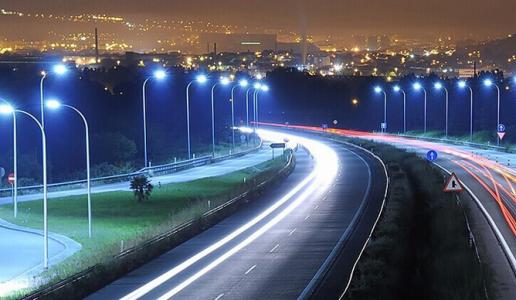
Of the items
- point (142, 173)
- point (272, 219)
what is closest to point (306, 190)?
point (142, 173)

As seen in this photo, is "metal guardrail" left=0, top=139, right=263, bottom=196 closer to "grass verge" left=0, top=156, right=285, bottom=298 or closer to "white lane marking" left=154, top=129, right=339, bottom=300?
"grass verge" left=0, top=156, right=285, bottom=298

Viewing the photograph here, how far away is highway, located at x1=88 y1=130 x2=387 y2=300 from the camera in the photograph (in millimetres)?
24516

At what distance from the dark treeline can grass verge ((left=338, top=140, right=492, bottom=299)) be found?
109 ft

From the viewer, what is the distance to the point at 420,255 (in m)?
30.3

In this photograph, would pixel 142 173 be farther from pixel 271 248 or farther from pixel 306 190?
pixel 271 248

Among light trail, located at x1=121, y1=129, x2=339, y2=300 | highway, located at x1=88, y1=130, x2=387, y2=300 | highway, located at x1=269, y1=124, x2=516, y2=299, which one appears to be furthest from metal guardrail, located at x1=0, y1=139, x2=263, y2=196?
highway, located at x1=269, y1=124, x2=516, y2=299

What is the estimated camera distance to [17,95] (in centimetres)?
10912

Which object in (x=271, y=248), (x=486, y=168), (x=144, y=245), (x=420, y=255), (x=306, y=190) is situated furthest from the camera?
(x=486, y=168)

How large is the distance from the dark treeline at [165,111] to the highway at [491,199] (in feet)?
58.3

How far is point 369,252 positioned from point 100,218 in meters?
18.3

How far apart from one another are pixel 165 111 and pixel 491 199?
3380 inches

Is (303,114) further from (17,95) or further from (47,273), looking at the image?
(47,273)

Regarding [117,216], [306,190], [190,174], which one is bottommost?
[190,174]

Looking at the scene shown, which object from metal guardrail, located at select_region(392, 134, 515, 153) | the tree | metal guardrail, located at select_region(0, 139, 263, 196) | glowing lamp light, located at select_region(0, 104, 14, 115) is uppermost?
glowing lamp light, located at select_region(0, 104, 14, 115)
